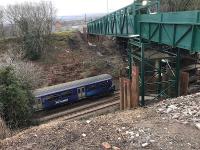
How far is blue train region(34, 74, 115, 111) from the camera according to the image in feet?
74.8

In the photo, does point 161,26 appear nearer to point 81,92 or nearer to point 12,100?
point 12,100

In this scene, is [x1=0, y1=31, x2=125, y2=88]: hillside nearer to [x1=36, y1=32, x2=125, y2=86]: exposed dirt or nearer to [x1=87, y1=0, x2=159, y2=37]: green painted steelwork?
[x1=36, y1=32, x2=125, y2=86]: exposed dirt

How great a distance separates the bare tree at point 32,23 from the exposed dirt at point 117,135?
27.5m

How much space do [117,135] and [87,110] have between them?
14508 millimetres

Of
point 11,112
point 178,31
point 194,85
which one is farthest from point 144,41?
point 11,112

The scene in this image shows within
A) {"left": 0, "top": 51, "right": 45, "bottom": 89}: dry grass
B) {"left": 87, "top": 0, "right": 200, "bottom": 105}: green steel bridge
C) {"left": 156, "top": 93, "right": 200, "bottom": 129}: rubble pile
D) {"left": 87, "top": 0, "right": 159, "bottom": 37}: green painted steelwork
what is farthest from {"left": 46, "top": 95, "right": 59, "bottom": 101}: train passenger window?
{"left": 156, "top": 93, "right": 200, "bottom": 129}: rubble pile

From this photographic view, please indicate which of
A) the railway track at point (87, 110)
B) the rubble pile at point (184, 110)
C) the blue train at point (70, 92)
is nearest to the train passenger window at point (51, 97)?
the blue train at point (70, 92)

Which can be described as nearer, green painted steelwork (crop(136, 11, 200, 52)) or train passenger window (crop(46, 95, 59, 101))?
green painted steelwork (crop(136, 11, 200, 52))

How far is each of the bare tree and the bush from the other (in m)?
18.3

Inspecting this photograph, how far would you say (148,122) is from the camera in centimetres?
966

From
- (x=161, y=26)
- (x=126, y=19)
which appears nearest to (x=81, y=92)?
(x=126, y=19)

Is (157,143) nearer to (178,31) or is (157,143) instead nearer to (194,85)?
(178,31)

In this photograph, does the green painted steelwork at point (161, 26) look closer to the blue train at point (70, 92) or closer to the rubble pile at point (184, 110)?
the rubble pile at point (184, 110)

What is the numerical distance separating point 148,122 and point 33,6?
106ft
